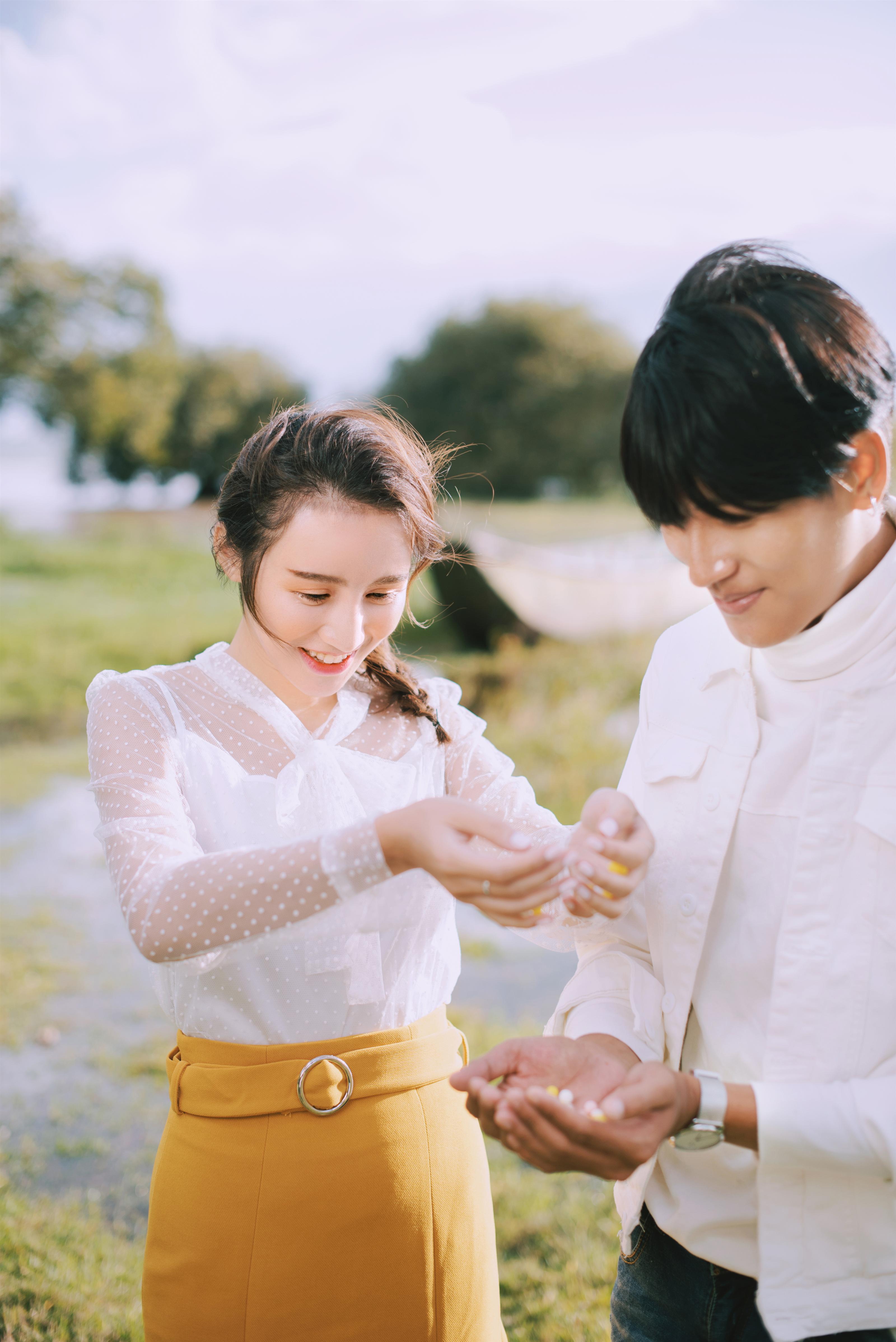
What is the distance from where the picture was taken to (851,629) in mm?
1338

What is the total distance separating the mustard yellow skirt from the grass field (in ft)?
3.65

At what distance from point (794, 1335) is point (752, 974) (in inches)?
18.0

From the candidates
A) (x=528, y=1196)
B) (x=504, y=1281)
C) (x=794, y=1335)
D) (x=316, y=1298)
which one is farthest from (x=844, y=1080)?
(x=528, y=1196)

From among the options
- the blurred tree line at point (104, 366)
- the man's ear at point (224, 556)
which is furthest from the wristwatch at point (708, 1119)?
the blurred tree line at point (104, 366)

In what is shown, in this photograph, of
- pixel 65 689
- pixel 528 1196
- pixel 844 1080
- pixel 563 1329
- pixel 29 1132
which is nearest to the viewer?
pixel 844 1080

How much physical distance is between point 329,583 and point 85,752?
7.27 meters

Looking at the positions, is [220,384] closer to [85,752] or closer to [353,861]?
[85,752]

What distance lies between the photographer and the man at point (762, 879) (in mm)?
1231

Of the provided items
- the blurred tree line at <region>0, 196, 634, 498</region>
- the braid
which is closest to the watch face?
the braid

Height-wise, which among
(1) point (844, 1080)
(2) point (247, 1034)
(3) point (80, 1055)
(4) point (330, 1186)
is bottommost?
(3) point (80, 1055)

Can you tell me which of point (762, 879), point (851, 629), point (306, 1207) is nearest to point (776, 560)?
point (851, 629)

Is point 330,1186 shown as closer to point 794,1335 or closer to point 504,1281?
point 794,1335

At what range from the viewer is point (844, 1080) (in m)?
1.30

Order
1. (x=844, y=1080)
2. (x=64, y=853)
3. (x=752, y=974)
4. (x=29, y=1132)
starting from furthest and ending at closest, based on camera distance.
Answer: (x=64, y=853) < (x=29, y=1132) < (x=752, y=974) < (x=844, y=1080)
